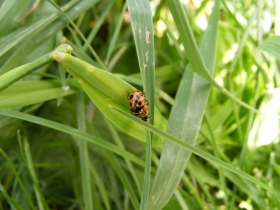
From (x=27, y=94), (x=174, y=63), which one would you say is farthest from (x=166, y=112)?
(x=27, y=94)

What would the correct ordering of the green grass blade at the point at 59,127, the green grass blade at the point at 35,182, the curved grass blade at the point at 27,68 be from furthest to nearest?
the green grass blade at the point at 35,182 → the green grass blade at the point at 59,127 → the curved grass blade at the point at 27,68

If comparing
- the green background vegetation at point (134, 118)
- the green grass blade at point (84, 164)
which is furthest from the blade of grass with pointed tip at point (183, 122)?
the green grass blade at point (84, 164)

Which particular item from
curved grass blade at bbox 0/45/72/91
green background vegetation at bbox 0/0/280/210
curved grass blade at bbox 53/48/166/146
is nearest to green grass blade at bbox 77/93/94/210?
green background vegetation at bbox 0/0/280/210

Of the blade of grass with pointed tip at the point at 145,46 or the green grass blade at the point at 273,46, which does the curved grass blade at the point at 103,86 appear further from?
the green grass blade at the point at 273,46

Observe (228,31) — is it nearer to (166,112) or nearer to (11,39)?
(166,112)

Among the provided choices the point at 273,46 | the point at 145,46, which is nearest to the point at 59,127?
the point at 145,46

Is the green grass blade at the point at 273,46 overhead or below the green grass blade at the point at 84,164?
overhead

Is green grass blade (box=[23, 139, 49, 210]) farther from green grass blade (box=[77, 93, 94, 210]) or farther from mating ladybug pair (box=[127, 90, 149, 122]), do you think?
mating ladybug pair (box=[127, 90, 149, 122])
